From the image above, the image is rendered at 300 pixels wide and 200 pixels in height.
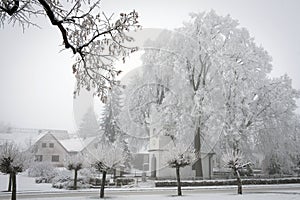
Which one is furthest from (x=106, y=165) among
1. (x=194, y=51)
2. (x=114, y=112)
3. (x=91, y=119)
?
(x=91, y=119)

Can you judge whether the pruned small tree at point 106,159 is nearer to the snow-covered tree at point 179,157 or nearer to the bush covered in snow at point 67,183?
the snow-covered tree at point 179,157

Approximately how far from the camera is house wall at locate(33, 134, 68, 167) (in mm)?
50375

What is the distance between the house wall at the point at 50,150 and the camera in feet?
165

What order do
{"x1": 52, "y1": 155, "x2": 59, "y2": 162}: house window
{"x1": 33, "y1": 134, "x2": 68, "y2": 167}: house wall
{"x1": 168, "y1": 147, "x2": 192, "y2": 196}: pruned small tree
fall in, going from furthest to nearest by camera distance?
1. {"x1": 52, "y1": 155, "x2": 59, "y2": 162}: house window
2. {"x1": 33, "y1": 134, "x2": 68, "y2": 167}: house wall
3. {"x1": 168, "y1": 147, "x2": 192, "y2": 196}: pruned small tree

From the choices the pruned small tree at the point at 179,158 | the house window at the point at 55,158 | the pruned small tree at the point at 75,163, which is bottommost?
the house window at the point at 55,158

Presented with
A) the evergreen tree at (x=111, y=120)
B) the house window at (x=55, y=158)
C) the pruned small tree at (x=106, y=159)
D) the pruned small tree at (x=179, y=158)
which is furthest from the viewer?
the house window at (x=55, y=158)

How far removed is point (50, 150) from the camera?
51000 mm

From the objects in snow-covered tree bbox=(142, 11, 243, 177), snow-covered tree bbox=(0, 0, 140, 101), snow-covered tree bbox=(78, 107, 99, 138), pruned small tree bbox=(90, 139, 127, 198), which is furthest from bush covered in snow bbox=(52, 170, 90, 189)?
snow-covered tree bbox=(78, 107, 99, 138)

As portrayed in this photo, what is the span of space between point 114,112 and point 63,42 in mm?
39612

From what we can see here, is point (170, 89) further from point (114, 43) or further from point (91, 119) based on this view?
point (91, 119)

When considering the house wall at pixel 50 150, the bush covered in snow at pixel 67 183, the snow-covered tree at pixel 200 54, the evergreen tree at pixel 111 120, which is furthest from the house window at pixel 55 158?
the snow-covered tree at pixel 200 54

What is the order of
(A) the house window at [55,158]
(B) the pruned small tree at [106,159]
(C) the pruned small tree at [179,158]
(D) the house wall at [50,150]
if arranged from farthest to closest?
(A) the house window at [55,158]
(D) the house wall at [50,150]
(C) the pruned small tree at [179,158]
(B) the pruned small tree at [106,159]

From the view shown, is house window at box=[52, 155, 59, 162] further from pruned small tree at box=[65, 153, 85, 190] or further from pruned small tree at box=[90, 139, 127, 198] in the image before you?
pruned small tree at box=[90, 139, 127, 198]

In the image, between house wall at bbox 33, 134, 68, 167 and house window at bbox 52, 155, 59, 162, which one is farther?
house window at bbox 52, 155, 59, 162
